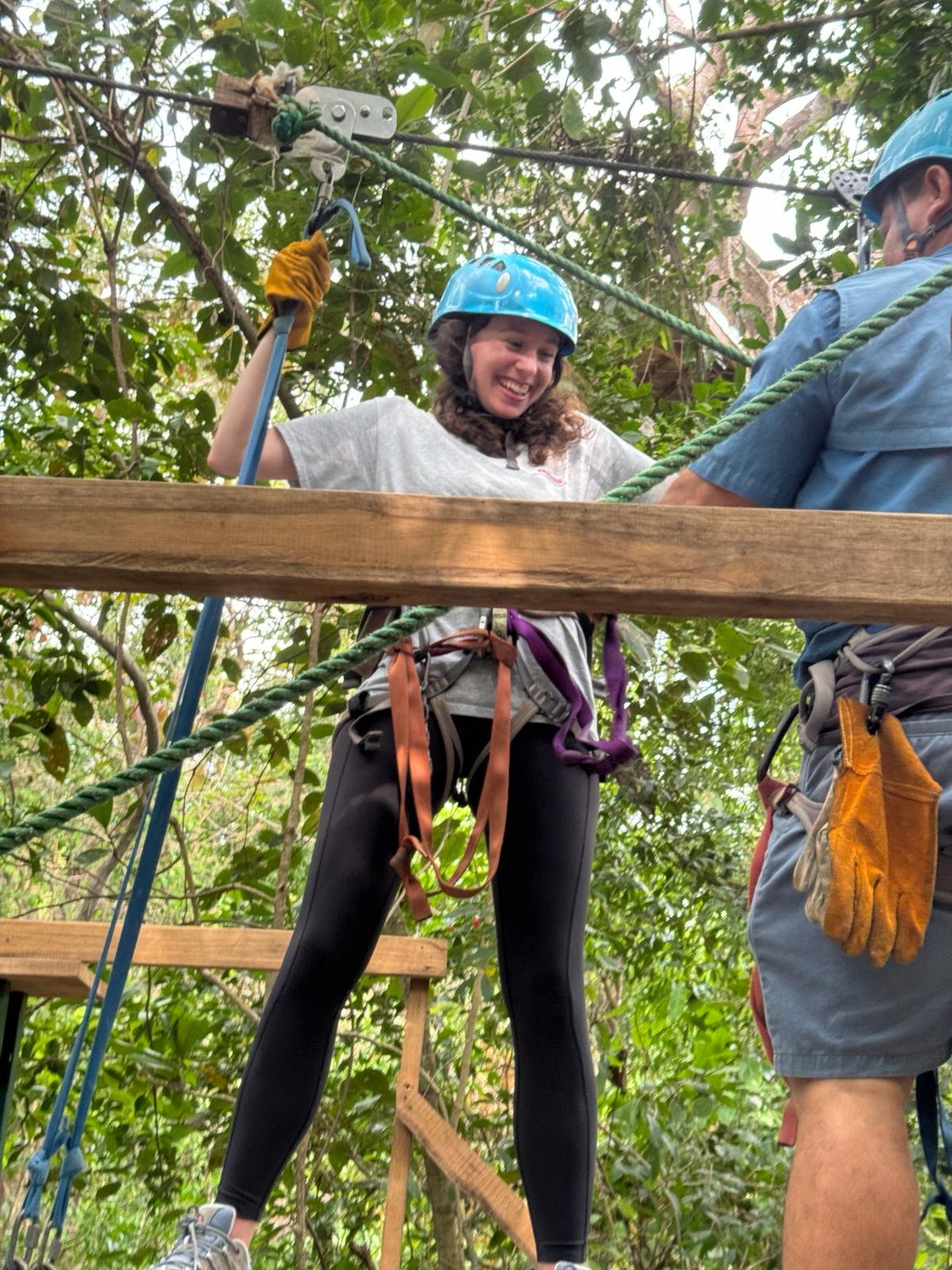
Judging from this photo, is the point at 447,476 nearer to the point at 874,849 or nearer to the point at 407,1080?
the point at 874,849

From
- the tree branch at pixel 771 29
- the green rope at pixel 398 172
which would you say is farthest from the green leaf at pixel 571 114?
the green rope at pixel 398 172

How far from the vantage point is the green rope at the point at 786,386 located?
1142 mm

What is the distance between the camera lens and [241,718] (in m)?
1.17

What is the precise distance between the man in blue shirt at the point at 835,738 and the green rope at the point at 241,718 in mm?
381

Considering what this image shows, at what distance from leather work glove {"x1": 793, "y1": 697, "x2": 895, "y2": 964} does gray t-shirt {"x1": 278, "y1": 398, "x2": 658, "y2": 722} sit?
1.84 feet

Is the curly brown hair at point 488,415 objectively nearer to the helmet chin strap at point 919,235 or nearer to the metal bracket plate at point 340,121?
the metal bracket plate at point 340,121

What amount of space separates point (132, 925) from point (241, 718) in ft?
1.69

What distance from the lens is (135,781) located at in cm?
117

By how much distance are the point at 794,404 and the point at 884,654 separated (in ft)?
0.87

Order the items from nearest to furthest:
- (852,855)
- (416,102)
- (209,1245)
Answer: (852,855)
(209,1245)
(416,102)

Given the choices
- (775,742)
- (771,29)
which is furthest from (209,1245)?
(771,29)

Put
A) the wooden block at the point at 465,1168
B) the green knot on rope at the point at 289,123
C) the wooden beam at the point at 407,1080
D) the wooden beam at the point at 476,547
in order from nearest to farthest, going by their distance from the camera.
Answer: the wooden beam at the point at 476,547
the green knot on rope at the point at 289,123
the wooden block at the point at 465,1168
the wooden beam at the point at 407,1080

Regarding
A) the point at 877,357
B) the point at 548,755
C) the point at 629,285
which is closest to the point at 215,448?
the point at 548,755

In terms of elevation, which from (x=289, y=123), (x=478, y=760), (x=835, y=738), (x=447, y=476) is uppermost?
(x=289, y=123)
